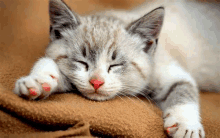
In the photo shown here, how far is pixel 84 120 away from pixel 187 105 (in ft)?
1.94

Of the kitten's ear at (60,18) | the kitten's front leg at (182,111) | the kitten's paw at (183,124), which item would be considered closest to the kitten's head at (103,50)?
the kitten's ear at (60,18)

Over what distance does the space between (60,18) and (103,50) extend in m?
0.37

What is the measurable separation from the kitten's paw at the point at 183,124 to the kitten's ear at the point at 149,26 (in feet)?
1.52

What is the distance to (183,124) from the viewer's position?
1.06 metres

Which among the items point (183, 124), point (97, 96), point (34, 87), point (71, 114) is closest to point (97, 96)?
point (97, 96)

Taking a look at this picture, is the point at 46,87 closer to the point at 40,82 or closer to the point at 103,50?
the point at 40,82

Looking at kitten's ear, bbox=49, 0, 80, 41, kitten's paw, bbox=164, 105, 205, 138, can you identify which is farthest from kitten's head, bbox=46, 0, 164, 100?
kitten's paw, bbox=164, 105, 205, 138

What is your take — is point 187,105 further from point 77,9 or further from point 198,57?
point 77,9

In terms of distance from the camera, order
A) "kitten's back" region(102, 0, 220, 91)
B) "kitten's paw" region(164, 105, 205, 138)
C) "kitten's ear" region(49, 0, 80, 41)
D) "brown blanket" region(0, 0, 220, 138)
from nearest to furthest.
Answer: "brown blanket" region(0, 0, 220, 138), "kitten's paw" region(164, 105, 205, 138), "kitten's ear" region(49, 0, 80, 41), "kitten's back" region(102, 0, 220, 91)

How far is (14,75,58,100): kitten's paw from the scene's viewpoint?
92 centimetres

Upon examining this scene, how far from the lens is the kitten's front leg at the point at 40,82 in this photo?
0.92m

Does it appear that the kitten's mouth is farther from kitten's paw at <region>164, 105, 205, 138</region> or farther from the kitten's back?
the kitten's back

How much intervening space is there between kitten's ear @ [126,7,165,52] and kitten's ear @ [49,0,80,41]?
34cm

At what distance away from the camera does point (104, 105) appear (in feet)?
3.63
